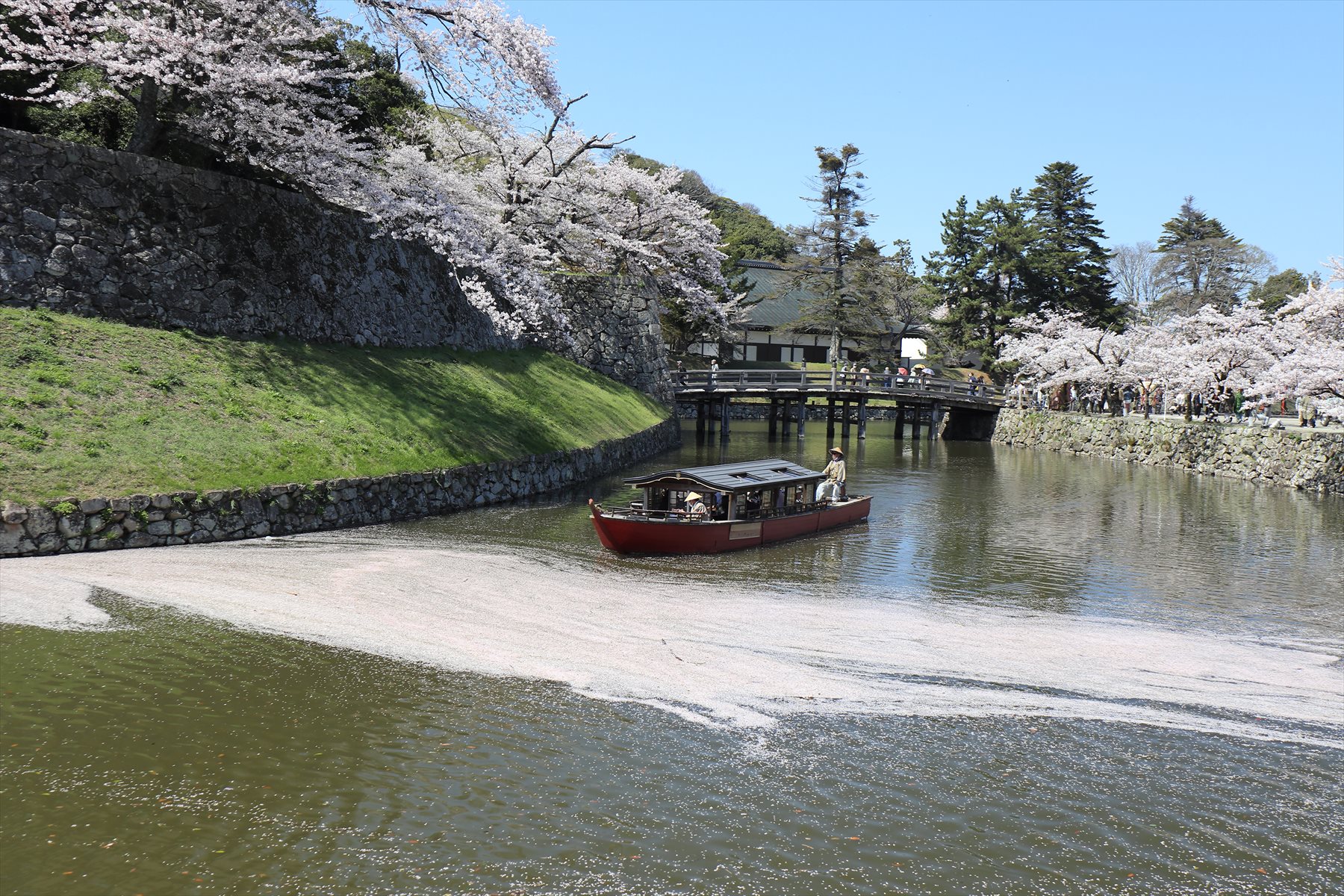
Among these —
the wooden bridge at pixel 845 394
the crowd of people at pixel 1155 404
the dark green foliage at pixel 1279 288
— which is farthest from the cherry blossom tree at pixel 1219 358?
the dark green foliage at pixel 1279 288

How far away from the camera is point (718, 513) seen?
20.9 m

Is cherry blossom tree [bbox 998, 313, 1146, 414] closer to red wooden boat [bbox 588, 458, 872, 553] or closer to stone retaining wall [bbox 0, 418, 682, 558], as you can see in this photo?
red wooden boat [bbox 588, 458, 872, 553]

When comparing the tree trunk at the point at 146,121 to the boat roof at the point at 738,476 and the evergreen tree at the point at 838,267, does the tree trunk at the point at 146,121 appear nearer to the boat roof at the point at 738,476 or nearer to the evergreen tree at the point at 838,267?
the boat roof at the point at 738,476

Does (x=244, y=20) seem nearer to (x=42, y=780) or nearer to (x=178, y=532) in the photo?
(x=178, y=532)

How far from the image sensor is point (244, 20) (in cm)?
2320

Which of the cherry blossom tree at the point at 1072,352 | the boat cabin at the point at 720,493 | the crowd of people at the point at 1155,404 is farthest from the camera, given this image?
the cherry blossom tree at the point at 1072,352

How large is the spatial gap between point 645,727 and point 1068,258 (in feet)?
197

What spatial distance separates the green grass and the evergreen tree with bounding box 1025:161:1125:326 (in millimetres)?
43955

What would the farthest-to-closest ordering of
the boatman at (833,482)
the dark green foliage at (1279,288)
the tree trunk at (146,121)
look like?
the dark green foliage at (1279,288) → the boatman at (833,482) → the tree trunk at (146,121)

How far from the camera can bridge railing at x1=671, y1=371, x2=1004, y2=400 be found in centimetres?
5334

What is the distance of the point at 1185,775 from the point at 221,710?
10.0 m

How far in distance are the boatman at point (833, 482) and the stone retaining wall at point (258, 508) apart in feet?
26.3

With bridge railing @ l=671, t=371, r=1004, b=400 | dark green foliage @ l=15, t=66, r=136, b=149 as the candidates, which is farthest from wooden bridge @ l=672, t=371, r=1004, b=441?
dark green foliage @ l=15, t=66, r=136, b=149

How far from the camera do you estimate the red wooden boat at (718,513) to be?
19.7m
